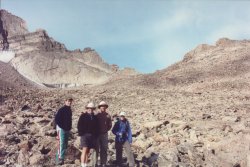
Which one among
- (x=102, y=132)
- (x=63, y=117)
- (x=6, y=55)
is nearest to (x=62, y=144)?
(x=63, y=117)

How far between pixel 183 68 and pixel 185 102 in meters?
19.9

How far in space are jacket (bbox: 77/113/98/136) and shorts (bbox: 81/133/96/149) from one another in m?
0.08

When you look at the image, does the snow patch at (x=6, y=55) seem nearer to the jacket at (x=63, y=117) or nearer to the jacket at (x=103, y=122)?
the jacket at (x=103, y=122)

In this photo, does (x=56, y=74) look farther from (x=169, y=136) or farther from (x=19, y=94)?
(x=169, y=136)

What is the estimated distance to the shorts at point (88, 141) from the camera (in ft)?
29.2

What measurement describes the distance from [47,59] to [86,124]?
13227cm

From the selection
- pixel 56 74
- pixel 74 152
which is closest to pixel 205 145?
pixel 74 152

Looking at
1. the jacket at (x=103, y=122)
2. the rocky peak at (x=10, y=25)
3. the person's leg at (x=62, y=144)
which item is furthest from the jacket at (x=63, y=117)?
the rocky peak at (x=10, y=25)

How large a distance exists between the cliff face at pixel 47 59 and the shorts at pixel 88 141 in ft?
349

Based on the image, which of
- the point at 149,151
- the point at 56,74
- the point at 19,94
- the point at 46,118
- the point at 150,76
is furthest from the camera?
the point at 56,74

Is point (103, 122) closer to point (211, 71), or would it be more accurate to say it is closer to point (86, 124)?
point (86, 124)

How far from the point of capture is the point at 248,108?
20.2 m

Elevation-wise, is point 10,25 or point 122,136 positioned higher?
point 10,25

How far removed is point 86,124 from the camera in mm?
8938
